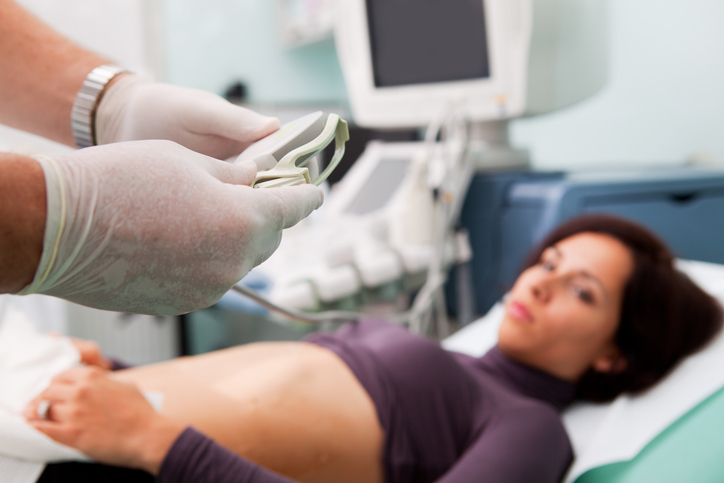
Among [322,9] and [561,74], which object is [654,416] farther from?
[322,9]

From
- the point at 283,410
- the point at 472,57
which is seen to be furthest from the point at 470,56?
the point at 283,410

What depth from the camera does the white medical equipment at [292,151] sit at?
42 cm

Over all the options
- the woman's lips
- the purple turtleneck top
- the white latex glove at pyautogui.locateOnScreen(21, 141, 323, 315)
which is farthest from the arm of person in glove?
the woman's lips

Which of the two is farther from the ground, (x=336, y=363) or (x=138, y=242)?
(x=138, y=242)

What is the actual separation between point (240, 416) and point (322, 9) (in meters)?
2.01

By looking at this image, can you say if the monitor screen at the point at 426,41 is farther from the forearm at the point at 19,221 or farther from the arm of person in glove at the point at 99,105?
the forearm at the point at 19,221

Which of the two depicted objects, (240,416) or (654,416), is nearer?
(240,416)

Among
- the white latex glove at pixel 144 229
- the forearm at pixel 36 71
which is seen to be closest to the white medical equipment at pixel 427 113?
the forearm at pixel 36 71

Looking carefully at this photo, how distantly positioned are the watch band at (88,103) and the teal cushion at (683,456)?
86 cm

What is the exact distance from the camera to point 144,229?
309 millimetres

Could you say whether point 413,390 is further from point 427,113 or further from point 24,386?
point 427,113

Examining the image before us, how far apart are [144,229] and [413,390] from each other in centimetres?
67

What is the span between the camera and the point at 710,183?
1.14 metres

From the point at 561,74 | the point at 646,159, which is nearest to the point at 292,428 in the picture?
the point at 561,74
